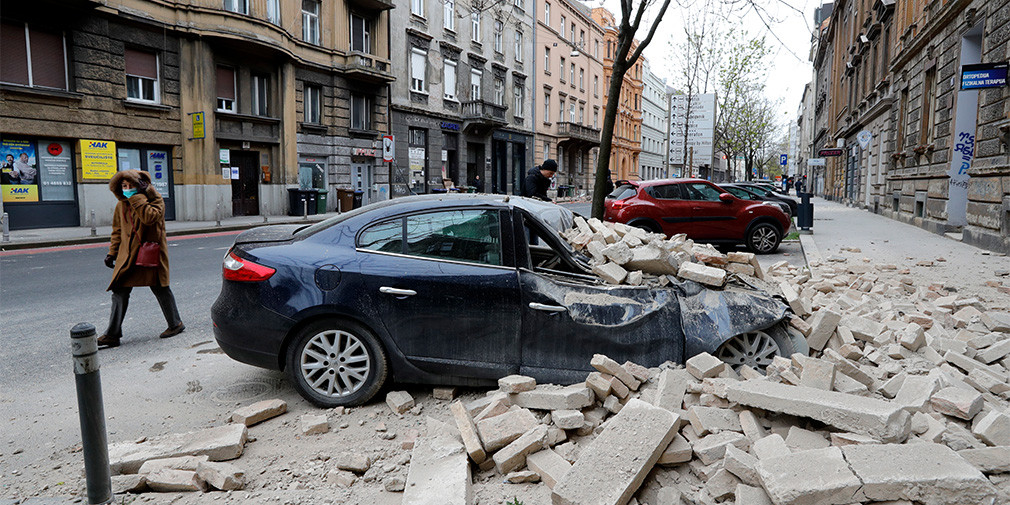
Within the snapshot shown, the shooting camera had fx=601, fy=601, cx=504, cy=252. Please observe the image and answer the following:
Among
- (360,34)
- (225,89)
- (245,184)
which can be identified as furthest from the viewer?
(360,34)

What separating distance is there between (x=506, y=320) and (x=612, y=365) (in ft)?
2.62

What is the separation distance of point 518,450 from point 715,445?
3.22 feet

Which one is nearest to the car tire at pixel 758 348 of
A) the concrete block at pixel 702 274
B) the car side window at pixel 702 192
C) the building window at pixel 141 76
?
the concrete block at pixel 702 274

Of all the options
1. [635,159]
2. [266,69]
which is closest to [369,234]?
[266,69]

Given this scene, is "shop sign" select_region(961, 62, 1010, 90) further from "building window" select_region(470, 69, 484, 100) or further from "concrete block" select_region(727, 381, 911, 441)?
"building window" select_region(470, 69, 484, 100)

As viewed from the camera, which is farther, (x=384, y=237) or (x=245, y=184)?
(x=245, y=184)

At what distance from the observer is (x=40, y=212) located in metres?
17.1

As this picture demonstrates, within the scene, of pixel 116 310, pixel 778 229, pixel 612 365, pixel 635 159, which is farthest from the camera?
pixel 635 159

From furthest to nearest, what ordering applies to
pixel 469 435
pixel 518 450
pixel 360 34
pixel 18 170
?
pixel 360 34
pixel 18 170
pixel 469 435
pixel 518 450

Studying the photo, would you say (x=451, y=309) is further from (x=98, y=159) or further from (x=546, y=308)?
(x=98, y=159)

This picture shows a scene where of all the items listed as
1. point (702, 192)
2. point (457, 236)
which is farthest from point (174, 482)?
point (702, 192)

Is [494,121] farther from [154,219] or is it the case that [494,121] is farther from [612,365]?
[612,365]

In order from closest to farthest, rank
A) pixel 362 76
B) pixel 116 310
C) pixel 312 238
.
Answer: pixel 312 238 → pixel 116 310 → pixel 362 76

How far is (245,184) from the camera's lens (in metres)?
23.5
